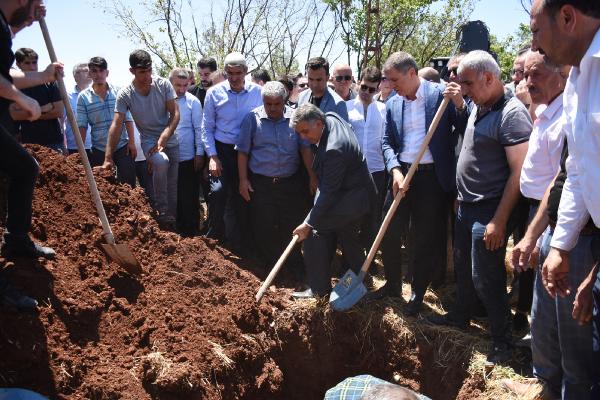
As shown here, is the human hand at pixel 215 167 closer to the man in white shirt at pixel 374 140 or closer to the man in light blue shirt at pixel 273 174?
the man in light blue shirt at pixel 273 174

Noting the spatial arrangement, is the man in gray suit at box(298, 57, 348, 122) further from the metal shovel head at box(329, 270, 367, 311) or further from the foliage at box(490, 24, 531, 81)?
the foliage at box(490, 24, 531, 81)

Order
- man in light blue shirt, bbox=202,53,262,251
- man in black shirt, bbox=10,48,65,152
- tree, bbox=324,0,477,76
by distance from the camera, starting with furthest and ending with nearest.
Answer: tree, bbox=324,0,477,76, man in light blue shirt, bbox=202,53,262,251, man in black shirt, bbox=10,48,65,152

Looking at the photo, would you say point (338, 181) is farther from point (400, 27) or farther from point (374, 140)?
point (400, 27)

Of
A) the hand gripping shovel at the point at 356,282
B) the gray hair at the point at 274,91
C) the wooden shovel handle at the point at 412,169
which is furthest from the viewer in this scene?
the gray hair at the point at 274,91

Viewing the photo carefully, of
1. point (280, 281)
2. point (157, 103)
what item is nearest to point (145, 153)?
point (157, 103)

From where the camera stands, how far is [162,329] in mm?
4023

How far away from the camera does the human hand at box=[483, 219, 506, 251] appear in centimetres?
393

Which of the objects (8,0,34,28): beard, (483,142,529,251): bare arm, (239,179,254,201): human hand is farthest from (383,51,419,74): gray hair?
(8,0,34,28): beard

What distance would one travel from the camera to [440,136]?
4.79m

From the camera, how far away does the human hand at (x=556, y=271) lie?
248 centimetres

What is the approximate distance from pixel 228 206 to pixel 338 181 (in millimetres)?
2037

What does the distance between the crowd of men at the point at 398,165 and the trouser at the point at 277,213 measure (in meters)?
0.02

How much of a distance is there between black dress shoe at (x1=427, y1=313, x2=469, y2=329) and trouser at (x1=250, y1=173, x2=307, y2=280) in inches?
64.6

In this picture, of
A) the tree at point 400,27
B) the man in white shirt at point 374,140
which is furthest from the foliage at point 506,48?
the man in white shirt at point 374,140
